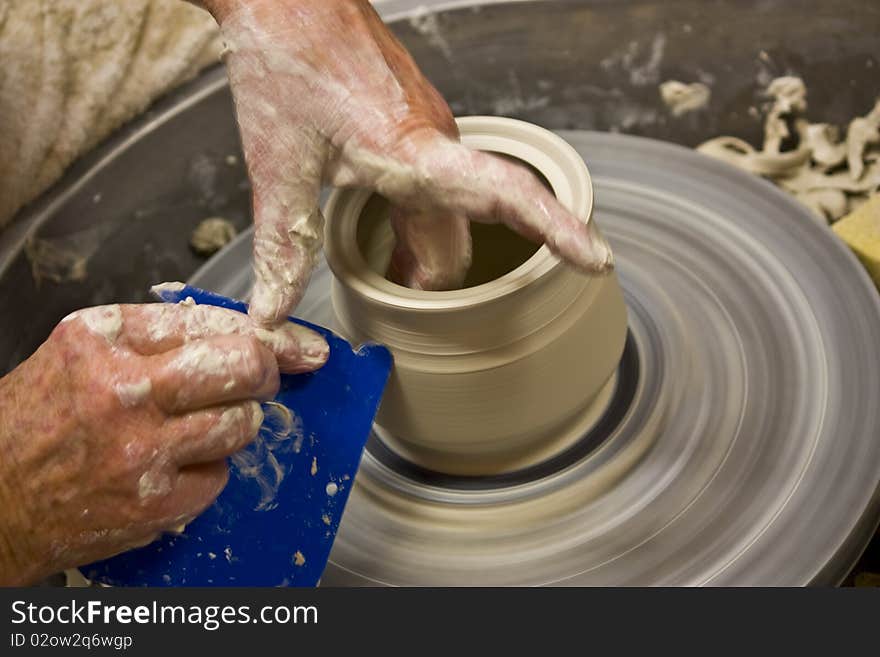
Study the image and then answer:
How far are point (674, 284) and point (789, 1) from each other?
2.15ft

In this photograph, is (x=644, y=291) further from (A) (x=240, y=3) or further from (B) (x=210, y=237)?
(B) (x=210, y=237)

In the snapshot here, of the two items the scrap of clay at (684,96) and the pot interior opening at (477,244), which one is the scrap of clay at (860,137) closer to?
the scrap of clay at (684,96)

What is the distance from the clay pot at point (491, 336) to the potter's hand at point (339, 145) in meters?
0.07

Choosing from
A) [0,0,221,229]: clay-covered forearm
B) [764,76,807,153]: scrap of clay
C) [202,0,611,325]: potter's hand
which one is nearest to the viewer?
[202,0,611,325]: potter's hand

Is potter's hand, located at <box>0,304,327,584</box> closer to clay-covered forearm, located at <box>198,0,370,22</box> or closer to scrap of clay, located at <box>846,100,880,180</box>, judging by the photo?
clay-covered forearm, located at <box>198,0,370,22</box>

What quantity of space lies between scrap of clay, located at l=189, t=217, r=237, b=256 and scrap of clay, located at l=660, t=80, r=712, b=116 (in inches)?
34.5

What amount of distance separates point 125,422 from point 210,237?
86 cm

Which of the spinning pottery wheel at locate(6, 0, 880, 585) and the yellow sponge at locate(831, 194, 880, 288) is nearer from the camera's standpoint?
the spinning pottery wheel at locate(6, 0, 880, 585)

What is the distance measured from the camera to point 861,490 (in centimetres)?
120

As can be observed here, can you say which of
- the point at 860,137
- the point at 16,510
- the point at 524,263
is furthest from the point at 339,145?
the point at 860,137

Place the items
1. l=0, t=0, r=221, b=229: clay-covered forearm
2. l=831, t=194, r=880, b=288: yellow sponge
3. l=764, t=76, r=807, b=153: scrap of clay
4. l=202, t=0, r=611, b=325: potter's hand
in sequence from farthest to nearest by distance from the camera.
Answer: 1. l=764, t=76, r=807, b=153: scrap of clay
2. l=0, t=0, r=221, b=229: clay-covered forearm
3. l=831, t=194, r=880, b=288: yellow sponge
4. l=202, t=0, r=611, b=325: potter's hand

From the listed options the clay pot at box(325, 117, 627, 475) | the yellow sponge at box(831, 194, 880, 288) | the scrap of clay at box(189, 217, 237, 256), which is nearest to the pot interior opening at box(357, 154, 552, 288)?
the clay pot at box(325, 117, 627, 475)

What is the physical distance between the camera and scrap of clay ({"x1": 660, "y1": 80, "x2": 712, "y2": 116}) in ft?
6.10

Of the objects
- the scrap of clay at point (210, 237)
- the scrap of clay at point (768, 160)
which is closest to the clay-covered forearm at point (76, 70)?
the scrap of clay at point (210, 237)
